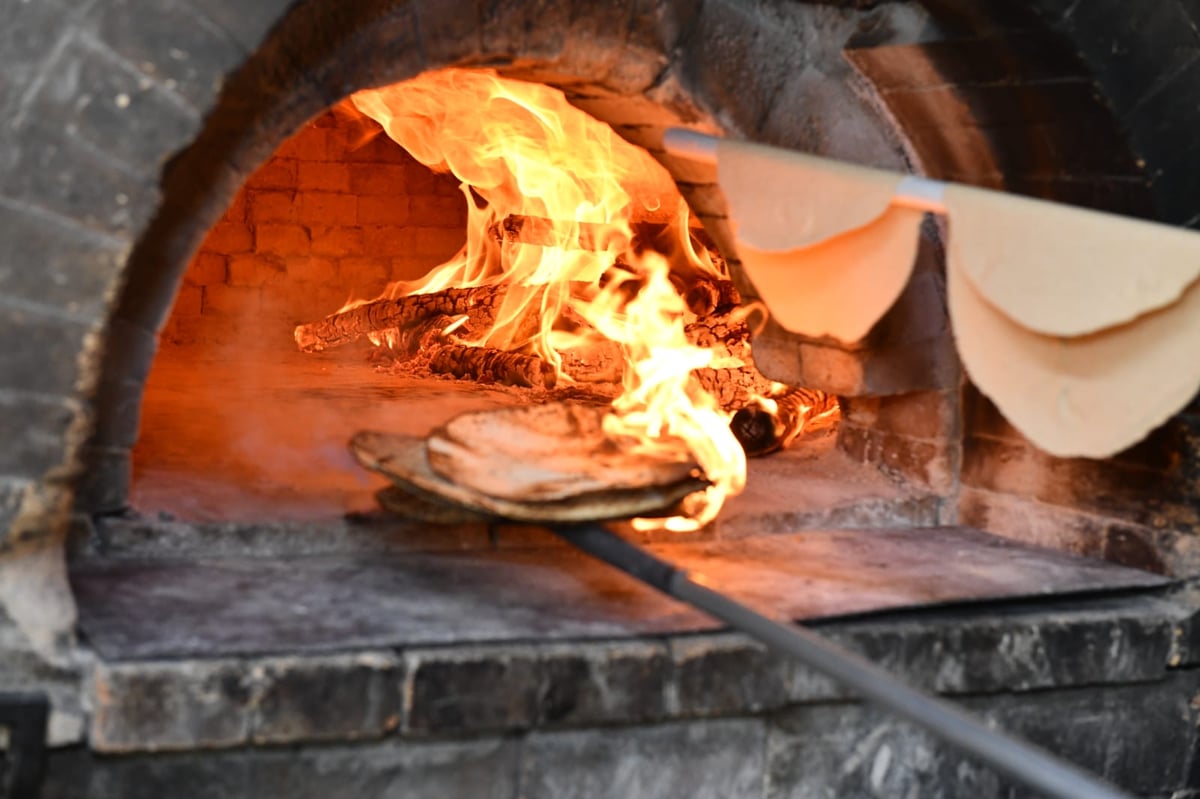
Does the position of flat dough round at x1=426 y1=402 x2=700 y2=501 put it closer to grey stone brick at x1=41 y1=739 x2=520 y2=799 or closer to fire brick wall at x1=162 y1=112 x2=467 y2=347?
grey stone brick at x1=41 y1=739 x2=520 y2=799

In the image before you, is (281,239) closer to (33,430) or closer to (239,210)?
(239,210)

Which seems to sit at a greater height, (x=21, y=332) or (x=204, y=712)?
(x=21, y=332)

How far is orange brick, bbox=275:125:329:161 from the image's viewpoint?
7.88 meters

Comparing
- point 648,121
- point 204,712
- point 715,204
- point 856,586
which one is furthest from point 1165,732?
point 204,712

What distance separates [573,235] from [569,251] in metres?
0.16

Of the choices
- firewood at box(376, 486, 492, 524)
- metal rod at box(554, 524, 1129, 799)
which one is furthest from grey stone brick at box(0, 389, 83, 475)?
metal rod at box(554, 524, 1129, 799)

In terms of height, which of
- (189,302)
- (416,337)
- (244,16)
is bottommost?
(416,337)

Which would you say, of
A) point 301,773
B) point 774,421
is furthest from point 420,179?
point 301,773

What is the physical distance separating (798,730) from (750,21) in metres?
2.08

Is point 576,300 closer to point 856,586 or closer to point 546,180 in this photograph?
point 546,180

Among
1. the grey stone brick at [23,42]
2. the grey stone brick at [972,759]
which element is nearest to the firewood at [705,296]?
the grey stone brick at [972,759]

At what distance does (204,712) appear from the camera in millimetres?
2832

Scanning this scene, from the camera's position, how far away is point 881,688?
2.52m

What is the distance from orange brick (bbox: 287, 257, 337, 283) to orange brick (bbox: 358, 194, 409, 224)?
0.33 meters
